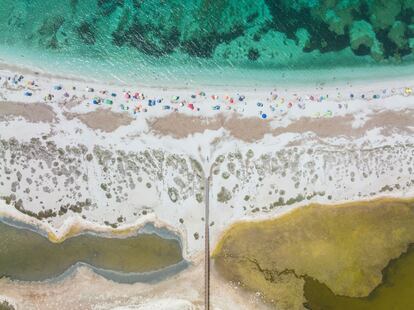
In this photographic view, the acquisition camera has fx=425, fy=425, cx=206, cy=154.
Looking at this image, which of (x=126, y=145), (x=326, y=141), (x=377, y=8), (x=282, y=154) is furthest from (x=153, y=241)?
(x=377, y=8)

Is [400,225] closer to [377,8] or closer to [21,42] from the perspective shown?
[377,8]

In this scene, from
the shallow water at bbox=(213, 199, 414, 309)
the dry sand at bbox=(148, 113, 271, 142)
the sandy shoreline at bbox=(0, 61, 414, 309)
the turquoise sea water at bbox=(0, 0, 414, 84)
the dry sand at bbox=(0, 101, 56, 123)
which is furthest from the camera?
the turquoise sea water at bbox=(0, 0, 414, 84)

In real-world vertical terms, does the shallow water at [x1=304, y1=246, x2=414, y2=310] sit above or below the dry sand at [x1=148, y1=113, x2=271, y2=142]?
below

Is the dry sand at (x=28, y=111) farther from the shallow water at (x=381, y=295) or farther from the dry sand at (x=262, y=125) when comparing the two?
the shallow water at (x=381, y=295)

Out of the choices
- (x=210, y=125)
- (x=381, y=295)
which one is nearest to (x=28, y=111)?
(x=210, y=125)

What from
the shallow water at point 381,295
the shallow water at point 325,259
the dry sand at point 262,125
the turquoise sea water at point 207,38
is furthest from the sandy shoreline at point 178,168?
the shallow water at point 381,295

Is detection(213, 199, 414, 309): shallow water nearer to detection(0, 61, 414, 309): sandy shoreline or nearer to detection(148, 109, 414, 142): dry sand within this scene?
detection(0, 61, 414, 309): sandy shoreline

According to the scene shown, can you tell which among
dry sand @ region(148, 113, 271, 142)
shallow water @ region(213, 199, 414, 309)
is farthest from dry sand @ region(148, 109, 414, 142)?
shallow water @ region(213, 199, 414, 309)

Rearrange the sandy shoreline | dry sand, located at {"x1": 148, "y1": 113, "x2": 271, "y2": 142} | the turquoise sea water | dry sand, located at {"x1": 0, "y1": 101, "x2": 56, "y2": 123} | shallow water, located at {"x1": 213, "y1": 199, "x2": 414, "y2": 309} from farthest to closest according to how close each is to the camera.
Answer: the turquoise sea water, dry sand, located at {"x1": 0, "y1": 101, "x2": 56, "y2": 123}, dry sand, located at {"x1": 148, "y1": 113, "x2": 271, "y2": 142}, the sandy shoreline, shallow water, located at {"x1": 213, "y1": 199, "x2": 414, "y2": 309}
